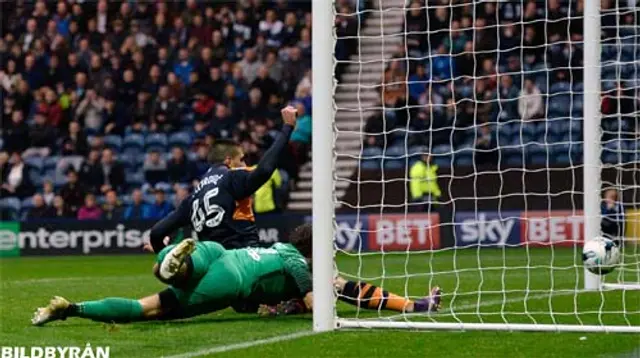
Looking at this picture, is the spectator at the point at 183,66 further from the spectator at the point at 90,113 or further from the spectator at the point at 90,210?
the spectator at the point at 90,210

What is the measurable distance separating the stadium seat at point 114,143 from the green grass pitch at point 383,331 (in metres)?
9.66

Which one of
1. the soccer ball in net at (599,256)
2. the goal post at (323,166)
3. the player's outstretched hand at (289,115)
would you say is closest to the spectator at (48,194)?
the soccer ball in net at (599,256)

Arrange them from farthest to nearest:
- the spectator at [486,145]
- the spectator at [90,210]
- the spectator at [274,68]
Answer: the spectator at [274,68] < the spectator at [90,210] < the spectator at [486,145]

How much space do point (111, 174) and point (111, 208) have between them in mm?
957

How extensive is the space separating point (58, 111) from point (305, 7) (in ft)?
16.7

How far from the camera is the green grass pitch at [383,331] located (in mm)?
9008

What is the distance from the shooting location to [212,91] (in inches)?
1049

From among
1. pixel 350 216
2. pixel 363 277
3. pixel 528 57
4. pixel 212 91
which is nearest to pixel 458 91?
pixel 528 57

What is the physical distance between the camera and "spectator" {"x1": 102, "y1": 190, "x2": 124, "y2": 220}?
80.6 feet

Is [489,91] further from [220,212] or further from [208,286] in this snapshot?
[208,286]

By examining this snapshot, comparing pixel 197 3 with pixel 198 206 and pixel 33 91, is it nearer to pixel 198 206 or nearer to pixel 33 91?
pixel 33 91

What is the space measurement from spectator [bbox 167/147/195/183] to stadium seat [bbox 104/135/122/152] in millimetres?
1397

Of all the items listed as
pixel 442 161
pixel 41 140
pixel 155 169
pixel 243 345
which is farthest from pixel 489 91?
pixel 243 345

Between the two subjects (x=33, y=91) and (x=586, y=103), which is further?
(x=33, y=91)
